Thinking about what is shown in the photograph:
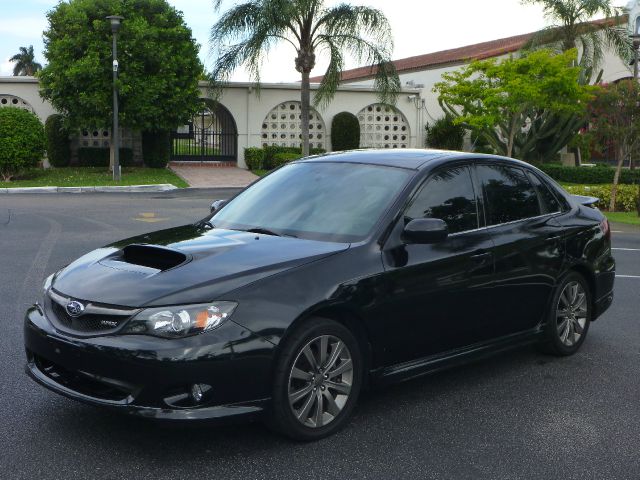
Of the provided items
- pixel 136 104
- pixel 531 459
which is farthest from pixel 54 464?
pixel 136 104

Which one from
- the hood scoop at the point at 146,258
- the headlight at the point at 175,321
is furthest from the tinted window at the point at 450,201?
the headlight at the point at 175,321

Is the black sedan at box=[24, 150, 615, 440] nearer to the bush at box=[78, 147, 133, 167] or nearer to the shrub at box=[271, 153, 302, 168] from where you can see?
the shrub at box=[271, 153, 302, 168]

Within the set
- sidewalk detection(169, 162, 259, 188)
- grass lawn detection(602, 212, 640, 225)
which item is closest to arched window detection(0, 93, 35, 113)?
sidewalk detection(169, 162, 259, 188)

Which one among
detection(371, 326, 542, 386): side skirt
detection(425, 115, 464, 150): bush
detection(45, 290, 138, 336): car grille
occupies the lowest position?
detection(371, 326, 542, 386): side skirt

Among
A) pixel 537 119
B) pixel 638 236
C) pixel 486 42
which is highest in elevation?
pixel 486 42

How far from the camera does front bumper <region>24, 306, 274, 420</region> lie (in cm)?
379

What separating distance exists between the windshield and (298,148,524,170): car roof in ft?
0.23

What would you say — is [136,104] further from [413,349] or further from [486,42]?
[486,42]

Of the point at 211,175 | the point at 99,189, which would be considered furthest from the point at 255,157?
the point at 99,189

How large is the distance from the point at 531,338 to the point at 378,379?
5.37ft

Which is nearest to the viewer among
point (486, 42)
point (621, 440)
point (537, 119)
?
point (621, 440)

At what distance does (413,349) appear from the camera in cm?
479

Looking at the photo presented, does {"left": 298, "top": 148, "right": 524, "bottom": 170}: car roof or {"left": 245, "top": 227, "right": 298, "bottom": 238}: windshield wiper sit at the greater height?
{"left": 298, "top": 148, "right": 524, "bottom": 170}: car roof

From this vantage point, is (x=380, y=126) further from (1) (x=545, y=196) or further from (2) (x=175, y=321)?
(2) (x=175, y=321)
